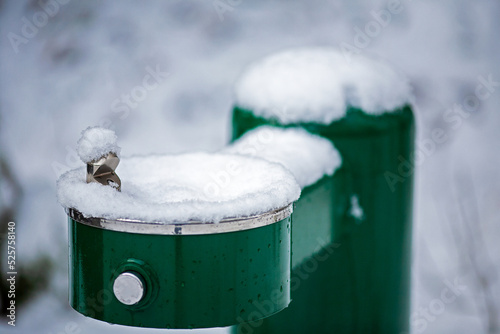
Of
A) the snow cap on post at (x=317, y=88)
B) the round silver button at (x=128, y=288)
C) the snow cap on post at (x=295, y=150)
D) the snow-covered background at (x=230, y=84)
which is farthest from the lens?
the snow-covered background at (x=230, y=84)

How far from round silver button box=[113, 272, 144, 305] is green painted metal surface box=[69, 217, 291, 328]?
0.02 m

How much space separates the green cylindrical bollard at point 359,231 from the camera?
2.10 metres

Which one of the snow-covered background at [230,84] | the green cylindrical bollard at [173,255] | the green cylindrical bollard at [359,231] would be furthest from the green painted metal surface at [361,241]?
the snow-covered background at [230,84]

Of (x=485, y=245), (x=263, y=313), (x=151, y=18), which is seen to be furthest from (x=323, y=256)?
(x=151, y=18)

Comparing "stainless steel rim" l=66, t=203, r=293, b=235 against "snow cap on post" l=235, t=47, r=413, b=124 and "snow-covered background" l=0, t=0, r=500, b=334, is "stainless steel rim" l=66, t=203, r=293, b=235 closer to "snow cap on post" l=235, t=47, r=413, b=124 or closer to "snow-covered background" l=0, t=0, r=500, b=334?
"snow cap on post" l=235, t=47, r=413, b=124

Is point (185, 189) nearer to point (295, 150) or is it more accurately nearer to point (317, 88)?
point (295, 150)

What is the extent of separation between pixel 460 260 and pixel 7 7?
3.12m

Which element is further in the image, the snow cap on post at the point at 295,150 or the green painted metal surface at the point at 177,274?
the snow cap on post at the point at 295,150

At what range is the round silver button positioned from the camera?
1.14 m

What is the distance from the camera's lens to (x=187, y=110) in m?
4.28

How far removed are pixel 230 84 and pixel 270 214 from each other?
3166 millimetres

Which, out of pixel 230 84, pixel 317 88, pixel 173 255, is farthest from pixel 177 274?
pixel 230 84

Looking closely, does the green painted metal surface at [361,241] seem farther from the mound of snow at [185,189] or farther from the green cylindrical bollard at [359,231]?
the mound of snow at [185,189]

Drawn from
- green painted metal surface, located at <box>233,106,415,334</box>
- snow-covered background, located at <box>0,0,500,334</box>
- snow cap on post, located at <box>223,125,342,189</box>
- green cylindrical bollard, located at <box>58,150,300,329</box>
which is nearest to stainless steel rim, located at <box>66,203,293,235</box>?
green cylindrical bollard, located at <box>58,150,300,329</box>
